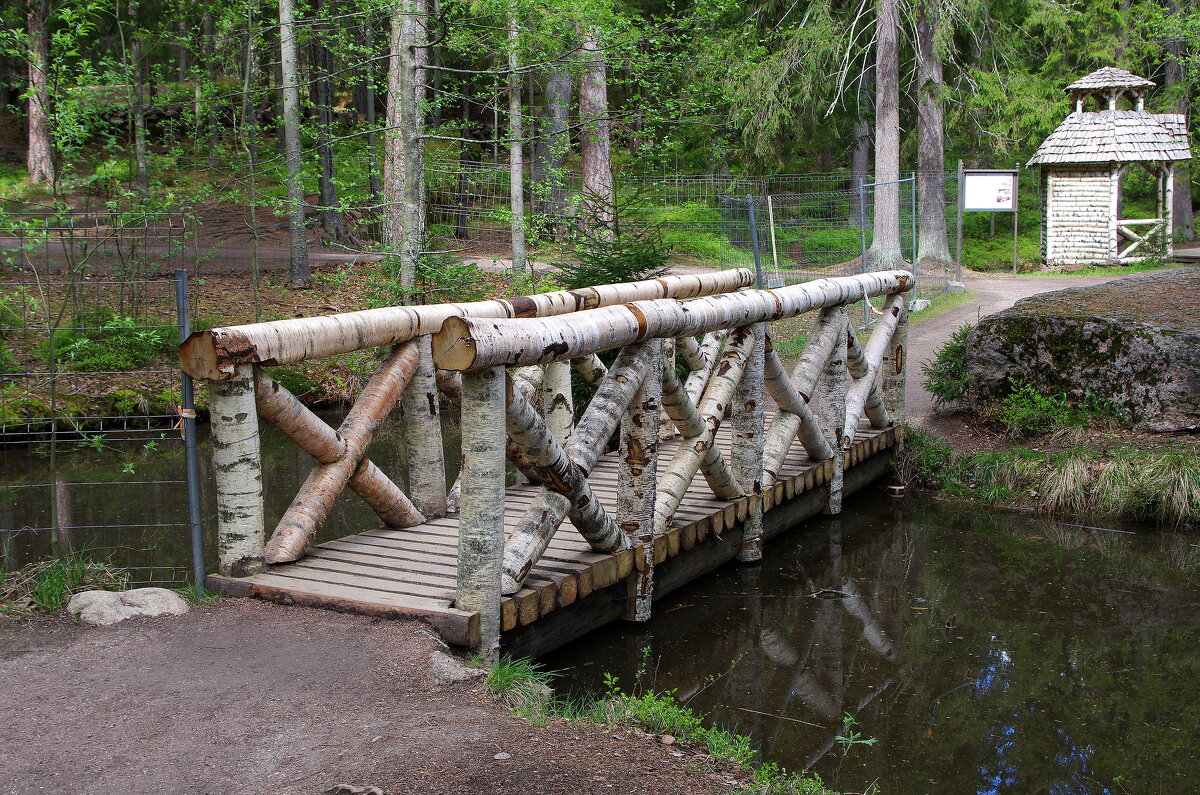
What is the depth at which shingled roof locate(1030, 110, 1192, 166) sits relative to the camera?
22969mm

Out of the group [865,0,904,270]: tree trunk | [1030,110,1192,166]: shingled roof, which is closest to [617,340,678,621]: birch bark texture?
[865,0,904,270]: tree trunk

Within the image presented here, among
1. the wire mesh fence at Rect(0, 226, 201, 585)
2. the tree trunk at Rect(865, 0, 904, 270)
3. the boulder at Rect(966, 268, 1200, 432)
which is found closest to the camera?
the wire mesh fence at Rect(0, 226, 201, 585)

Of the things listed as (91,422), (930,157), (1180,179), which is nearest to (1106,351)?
(91,422)

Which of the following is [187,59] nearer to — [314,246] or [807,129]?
[314,246]

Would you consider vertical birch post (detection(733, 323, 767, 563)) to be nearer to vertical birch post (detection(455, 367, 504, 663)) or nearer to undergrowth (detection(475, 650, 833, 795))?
vertical birch post (detection(455, 367, 504, 663))

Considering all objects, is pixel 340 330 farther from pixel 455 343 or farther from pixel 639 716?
pixel 639 716

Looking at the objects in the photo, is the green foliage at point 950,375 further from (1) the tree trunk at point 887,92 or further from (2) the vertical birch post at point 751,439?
(1) the tree trunk at point 887,92

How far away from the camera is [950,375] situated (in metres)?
10.5

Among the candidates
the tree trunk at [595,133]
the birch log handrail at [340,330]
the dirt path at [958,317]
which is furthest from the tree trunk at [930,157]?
the birch log handrail at [340,330]

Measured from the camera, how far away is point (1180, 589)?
7188 millimetres

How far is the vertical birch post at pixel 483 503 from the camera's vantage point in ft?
14.9

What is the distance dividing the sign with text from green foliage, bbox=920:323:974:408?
967 centimetres

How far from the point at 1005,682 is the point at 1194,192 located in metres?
33.1

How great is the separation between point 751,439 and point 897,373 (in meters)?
3.30
